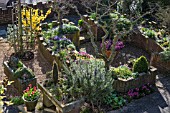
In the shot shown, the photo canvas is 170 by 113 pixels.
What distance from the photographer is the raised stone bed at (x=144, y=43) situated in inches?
482

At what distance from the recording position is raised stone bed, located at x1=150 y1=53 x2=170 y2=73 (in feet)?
36.9

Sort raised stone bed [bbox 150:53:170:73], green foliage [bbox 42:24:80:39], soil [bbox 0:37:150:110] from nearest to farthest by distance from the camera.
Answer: soil [bbox 0:37:150:110] < raised stone bed [bbox 150:53:170:73] < green foliage [bbox 42:24:80:39]

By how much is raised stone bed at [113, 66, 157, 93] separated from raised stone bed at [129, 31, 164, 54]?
5.95ft

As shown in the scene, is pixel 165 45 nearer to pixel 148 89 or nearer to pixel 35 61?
pixel 148 89

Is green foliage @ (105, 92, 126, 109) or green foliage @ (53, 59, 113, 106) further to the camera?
green foliage @ (105, 92, 126, 109)

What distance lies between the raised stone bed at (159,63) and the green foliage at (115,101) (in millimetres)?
2615

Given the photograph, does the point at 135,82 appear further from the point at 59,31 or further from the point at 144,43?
the point at 59,31

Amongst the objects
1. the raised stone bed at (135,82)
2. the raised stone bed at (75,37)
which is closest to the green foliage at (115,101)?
the raised stone bed at (135,82)

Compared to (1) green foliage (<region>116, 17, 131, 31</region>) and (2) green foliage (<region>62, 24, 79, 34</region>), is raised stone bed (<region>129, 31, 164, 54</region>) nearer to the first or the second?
(1) green foliage (<region>116, 17, 131, 31</region>)

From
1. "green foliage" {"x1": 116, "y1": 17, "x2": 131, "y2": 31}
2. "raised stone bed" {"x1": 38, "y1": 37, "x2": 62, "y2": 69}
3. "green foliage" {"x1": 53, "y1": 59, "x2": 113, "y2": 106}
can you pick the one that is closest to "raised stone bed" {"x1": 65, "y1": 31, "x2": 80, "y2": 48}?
"raised stone bed" {"x1": 38, "y1": 37, "x2": 62, "y2": 69}

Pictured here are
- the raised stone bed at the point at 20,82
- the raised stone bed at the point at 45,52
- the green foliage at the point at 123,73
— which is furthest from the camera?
the raised stone bed at the point at 45,52

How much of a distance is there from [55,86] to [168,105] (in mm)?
3448

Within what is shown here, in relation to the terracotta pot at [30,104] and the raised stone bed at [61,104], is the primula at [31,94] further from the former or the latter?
the raised stone bed at [61,104]

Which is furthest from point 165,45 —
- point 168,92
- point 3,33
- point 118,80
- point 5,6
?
point 5,6
